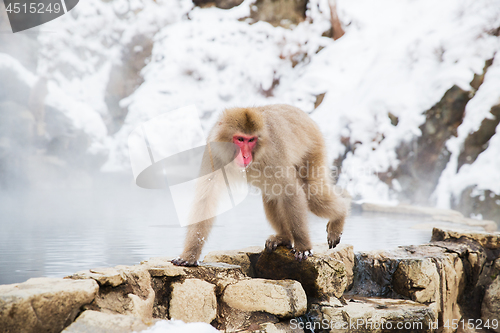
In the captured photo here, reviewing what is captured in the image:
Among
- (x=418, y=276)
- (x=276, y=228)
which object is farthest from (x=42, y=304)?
(x=418, y=276)

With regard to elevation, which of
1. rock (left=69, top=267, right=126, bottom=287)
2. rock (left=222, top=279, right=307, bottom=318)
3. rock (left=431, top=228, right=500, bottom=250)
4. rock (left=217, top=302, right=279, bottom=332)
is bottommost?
rock (left=431, top=228, right=500, bottom=250)

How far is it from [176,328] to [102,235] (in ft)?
10.6

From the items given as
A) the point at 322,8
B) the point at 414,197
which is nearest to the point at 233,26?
the point at 322,8

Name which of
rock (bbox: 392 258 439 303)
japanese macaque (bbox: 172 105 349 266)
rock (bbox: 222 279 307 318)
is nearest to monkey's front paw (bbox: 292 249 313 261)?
japanese macaque (bbox: 172 105 349 266)

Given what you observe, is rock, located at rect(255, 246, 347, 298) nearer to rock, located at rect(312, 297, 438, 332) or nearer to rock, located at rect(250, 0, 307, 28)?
rock, located at rect(312, 297, 438, 332)

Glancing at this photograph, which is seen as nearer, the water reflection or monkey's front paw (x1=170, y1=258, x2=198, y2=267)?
monkey's front paw (x1=170, y1=258, x2=198, y2=267)

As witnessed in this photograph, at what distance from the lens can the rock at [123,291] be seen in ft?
5.13

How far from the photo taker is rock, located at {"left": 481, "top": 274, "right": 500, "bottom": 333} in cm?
257

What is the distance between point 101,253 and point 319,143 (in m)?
2.30

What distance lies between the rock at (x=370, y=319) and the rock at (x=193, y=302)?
0.53 m

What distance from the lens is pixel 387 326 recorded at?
1.86 metres

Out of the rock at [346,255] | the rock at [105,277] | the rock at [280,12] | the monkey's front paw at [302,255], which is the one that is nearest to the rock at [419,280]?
the rock at [346,255]

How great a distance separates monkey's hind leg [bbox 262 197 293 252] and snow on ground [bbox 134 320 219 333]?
0.83 metres

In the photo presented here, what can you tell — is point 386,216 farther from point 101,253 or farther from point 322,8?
point 322,8
